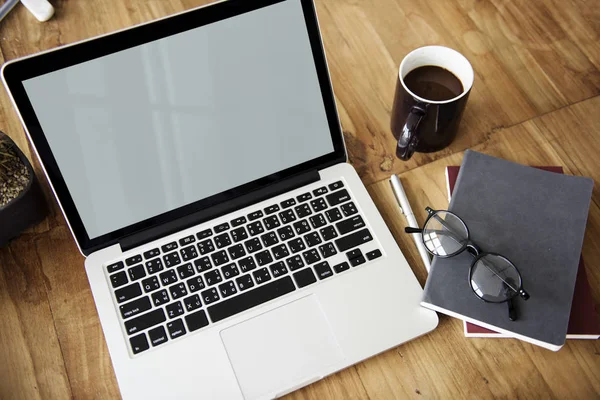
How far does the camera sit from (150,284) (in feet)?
2.42

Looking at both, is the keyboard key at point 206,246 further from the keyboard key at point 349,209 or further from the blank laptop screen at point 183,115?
the keyboard key at point 349,209

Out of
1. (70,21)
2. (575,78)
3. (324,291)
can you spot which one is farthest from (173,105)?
(575,78)

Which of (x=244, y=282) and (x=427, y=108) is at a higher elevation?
(x=427, y=108)

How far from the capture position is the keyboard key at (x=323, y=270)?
0.75 m

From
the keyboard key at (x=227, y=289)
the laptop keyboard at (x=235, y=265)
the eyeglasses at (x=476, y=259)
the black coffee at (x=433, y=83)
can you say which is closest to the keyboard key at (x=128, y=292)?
the laptop keyboard at (x=235, y=265)

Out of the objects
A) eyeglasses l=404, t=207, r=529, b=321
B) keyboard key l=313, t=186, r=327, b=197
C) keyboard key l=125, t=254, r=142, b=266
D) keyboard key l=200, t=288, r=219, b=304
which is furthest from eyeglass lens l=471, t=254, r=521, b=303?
keyboard key l=125, t=254, r=142, b=266

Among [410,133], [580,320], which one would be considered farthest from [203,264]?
[580,320]

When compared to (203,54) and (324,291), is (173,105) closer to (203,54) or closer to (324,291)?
(203,54)

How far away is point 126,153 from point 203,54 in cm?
16

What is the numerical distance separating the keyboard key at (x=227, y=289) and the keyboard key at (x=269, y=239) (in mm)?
71

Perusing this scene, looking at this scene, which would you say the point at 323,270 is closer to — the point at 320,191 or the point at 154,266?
the point at 320,191

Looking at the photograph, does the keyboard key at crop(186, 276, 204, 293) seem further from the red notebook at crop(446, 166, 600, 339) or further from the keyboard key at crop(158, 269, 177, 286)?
the red notebook at crop(446, 166, 600, 339)

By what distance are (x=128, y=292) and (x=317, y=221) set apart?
26 centimetres

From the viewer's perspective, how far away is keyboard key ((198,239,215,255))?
761 mm
